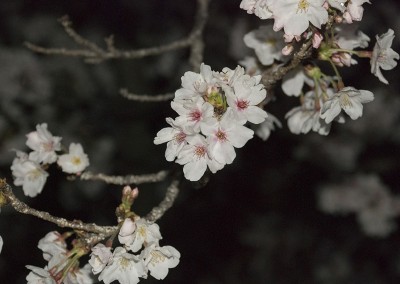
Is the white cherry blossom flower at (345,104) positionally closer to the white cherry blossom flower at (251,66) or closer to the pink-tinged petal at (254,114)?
the pink-tinged petal at (254,114)

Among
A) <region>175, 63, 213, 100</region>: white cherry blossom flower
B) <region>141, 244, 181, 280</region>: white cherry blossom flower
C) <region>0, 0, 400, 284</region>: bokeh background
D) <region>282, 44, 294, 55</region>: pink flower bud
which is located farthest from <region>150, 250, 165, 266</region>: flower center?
<region>0, 0, 400, 284</region>: bokeh background

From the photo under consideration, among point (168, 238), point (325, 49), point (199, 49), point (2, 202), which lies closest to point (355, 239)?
point (168, 238)

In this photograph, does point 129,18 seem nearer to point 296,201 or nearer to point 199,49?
point 296,201

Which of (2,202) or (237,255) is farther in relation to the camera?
(237,255)

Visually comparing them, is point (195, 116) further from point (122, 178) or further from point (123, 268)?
point (122, 178)

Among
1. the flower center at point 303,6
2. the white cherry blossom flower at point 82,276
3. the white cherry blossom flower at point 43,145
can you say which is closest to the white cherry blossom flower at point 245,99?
the flower center at point 303,6

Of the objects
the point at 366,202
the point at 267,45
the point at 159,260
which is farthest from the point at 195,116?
the point at 366,202
